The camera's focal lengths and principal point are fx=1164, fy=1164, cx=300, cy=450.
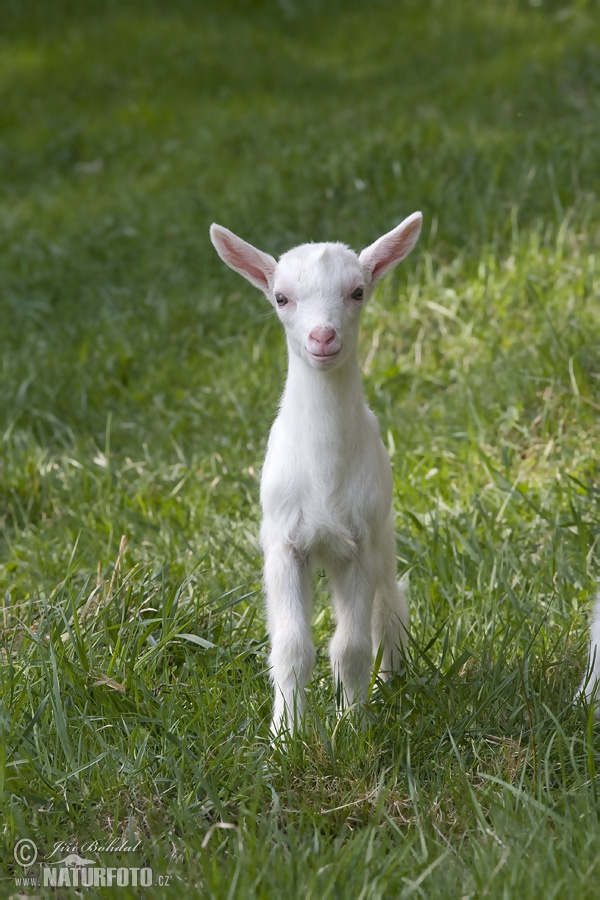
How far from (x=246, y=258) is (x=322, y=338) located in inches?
21.2

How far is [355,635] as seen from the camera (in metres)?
3.45

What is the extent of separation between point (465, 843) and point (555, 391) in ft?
9.17

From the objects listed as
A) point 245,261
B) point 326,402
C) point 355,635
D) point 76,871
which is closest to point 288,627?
point 355,635

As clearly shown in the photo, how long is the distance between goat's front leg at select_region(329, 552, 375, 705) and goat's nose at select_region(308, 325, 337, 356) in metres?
0.65

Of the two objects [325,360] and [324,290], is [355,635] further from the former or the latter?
[324,290]

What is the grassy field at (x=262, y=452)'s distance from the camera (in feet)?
10.0

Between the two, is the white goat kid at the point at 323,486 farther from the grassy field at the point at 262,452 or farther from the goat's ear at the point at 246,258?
the grassy field at the point at 262,452

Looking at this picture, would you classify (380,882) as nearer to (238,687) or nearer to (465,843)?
(465,843)

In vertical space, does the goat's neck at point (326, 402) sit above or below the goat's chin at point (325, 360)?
below

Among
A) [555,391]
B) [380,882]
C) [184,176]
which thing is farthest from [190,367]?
→ [380,882]

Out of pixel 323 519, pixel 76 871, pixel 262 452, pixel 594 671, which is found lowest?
pixel 76 871

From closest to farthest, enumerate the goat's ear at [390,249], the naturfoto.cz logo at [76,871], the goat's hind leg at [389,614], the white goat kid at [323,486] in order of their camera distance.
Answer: the naturfoto.cz logo at [76,871] → the white goat kid at [323,486] → the goat's ear at [390,249] → the goat's hind leg at [389,614]

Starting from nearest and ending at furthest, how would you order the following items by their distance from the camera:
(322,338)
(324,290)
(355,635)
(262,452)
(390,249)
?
1. (322,338)
2. (324,290)
3. (355,635)
4. (390,249)
5. (262,452)

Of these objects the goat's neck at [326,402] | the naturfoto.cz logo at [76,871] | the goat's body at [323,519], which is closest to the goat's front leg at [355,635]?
the goat's body at [323,519]
